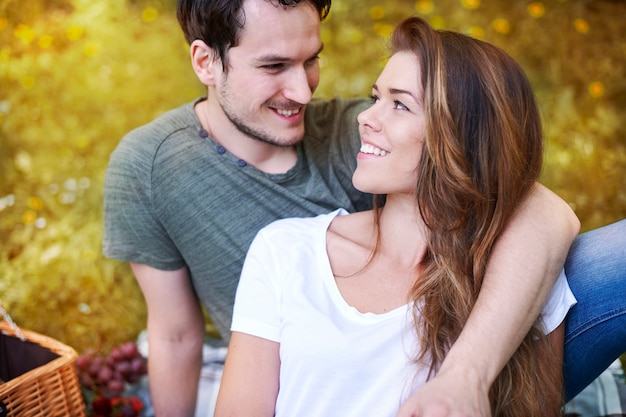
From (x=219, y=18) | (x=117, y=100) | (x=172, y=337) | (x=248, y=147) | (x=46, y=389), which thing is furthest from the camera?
(x=117, y=100)

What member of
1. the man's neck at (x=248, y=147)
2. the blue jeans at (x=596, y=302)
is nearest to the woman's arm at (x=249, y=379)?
the man's neck at (x=248, y=147)

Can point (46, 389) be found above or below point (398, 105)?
below

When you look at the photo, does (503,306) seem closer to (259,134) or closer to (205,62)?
(259,134)

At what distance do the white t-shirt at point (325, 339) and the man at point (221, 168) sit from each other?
379mm

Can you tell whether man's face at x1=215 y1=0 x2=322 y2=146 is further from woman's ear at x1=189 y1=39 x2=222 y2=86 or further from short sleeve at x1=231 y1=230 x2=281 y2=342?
short sleeve at x1=231 y1=230 x2=281 y2=342

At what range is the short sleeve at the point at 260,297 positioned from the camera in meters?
1.61

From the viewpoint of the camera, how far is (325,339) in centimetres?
154

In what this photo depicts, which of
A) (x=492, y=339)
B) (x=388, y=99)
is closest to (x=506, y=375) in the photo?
(x=492, y=339)

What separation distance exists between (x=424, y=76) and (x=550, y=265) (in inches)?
19.7

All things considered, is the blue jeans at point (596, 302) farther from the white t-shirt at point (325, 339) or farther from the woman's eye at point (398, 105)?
the woman's eye at point (398, 105)

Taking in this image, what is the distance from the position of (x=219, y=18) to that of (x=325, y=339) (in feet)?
3.00

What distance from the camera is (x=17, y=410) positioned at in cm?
167

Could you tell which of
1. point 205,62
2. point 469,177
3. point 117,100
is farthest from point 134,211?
point 117,100

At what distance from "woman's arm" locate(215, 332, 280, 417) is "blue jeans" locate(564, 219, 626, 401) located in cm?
71
